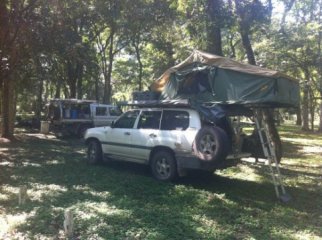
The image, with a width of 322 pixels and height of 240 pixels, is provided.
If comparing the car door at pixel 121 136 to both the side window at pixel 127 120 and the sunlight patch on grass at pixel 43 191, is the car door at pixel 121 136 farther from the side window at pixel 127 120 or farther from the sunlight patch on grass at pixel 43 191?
the sunlight patch on grass at pixel 43 191

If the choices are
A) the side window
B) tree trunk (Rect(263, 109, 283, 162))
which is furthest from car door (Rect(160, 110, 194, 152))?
tree trunk (Rect(263, 109, 283, 162))

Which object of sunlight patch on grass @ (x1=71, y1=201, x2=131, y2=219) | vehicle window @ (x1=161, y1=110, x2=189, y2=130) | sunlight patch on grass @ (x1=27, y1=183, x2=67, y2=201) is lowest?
sunlight patch on grass @ (x1=71, y1=201, x2=131, y2=219)

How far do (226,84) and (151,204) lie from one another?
124 inches

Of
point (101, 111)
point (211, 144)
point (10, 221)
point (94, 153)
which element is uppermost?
point (101, 111)

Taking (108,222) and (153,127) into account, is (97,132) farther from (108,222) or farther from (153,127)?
(108,222)

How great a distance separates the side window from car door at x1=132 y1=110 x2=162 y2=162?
22cm

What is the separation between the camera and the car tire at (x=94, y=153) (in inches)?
437

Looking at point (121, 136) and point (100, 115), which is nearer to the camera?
point (121, 136)

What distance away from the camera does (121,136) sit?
33.8 feet

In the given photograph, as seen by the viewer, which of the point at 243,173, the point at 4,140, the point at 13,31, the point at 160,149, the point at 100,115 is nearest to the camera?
the point at 160,149

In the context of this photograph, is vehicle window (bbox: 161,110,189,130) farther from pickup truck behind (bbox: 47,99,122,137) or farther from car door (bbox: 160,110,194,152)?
pickup truck behind (bbox: 47,99,122,137)

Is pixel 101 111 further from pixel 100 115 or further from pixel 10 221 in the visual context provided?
pixel 10 221

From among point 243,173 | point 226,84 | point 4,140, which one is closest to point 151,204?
point 226,84

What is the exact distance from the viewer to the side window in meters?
10.2
